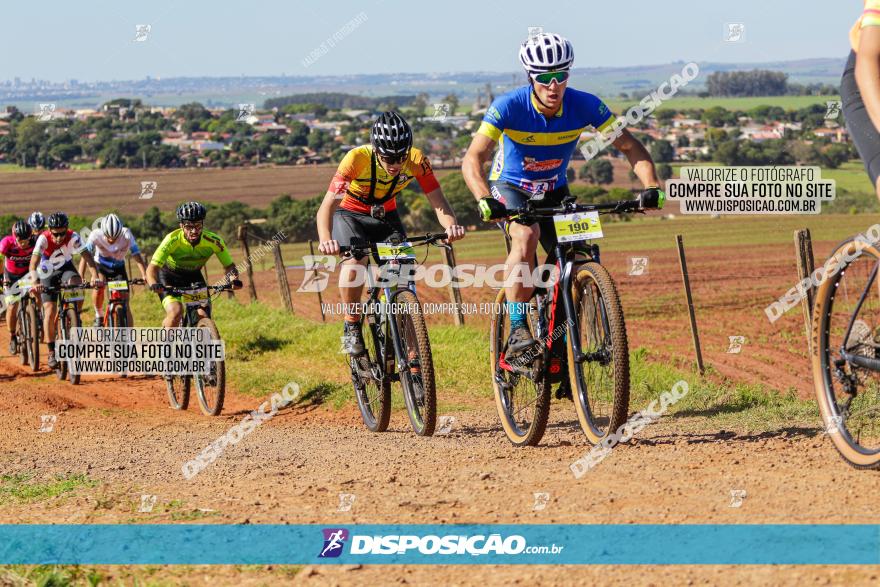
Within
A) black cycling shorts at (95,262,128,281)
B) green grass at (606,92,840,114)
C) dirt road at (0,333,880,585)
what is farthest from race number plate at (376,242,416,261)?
green grass at (606,92,840,114)

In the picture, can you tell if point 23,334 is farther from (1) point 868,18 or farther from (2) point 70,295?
(1) point 868,18

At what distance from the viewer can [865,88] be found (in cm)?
465

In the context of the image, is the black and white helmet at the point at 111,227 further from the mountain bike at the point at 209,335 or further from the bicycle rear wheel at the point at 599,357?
the bicycle rear wheel at the point at 599,357

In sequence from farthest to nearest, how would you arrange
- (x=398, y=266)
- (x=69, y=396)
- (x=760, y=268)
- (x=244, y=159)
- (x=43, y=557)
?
(x=244, y=159) < (x=760, y=268) < (x=69, y=396) < (x=398, y=266) < (x=43, y=557)

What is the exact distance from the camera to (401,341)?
8.76 meters

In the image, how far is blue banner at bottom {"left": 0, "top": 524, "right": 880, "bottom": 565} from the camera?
4352mm

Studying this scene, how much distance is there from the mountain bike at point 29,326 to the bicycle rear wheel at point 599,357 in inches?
435

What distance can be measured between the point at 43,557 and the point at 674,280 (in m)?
28.8

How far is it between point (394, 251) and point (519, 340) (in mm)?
1532

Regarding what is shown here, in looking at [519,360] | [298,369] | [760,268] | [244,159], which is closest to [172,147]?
[244,159]

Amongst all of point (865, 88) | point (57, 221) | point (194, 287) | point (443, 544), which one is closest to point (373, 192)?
point (194, 287)

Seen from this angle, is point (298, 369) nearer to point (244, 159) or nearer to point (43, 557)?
point (43, 557)

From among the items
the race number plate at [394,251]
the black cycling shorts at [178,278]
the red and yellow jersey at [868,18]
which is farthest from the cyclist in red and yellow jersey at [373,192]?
the red and yellow jersey at [868,18]

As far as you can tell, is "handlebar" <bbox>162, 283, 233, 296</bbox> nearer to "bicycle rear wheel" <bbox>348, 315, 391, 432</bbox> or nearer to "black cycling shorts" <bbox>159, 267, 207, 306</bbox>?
"black cycling shorts" <bbox>159, 267, 207, 306</bbox>
